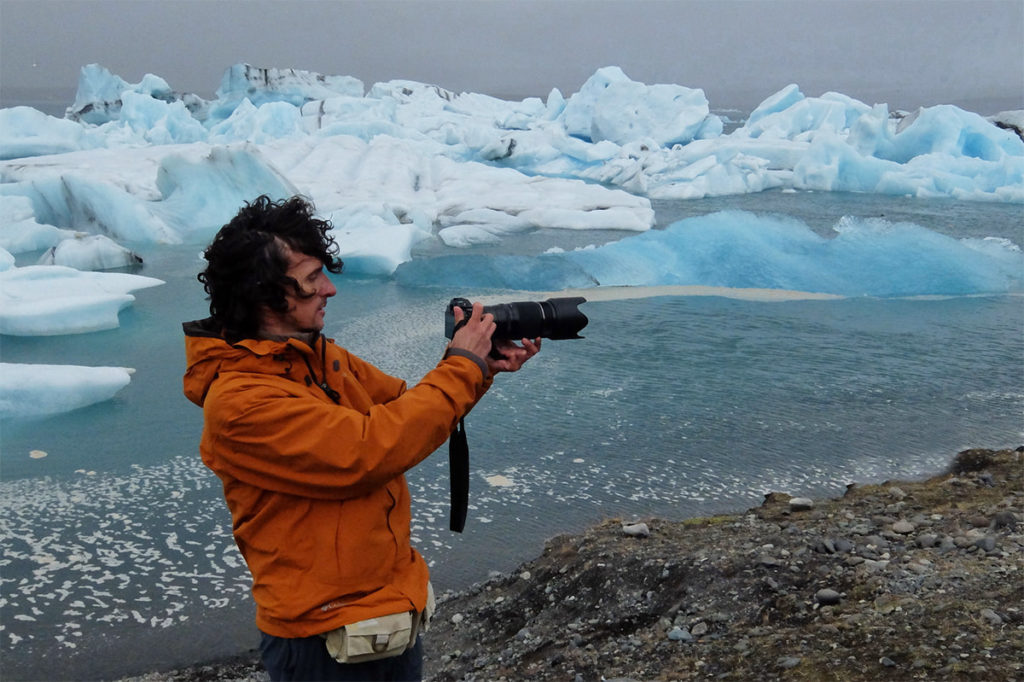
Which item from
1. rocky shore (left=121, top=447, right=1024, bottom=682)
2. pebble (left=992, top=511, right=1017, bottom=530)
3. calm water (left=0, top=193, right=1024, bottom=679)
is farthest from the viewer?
calm water (left=0, top=193, right=1024, bottom=679)

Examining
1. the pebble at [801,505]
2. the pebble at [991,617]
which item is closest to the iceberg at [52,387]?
the pebble at [801,505]

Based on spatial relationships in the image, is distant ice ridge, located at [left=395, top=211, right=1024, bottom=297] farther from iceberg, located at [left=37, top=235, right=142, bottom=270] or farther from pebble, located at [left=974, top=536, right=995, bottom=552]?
pebble, located at [left=974, top=536, right=995, bottom=552]

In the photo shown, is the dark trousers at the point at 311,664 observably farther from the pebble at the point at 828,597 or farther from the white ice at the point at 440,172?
the white ice at the point at 440,172

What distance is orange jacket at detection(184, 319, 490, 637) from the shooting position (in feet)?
4.54

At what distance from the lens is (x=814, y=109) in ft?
74.4

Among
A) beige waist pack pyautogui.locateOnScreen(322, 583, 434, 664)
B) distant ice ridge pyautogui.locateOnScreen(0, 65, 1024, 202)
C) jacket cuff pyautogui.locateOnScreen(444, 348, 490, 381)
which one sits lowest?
beige waist pack pyautogui.locateOnScreen(322, 583, 434, 664)

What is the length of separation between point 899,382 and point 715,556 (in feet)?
11.2

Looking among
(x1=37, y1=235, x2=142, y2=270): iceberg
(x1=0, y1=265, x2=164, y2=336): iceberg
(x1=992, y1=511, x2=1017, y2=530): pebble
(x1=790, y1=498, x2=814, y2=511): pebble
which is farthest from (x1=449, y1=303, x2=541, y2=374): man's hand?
(x1=37, y1=235, x2=142, y2=270): iceberg

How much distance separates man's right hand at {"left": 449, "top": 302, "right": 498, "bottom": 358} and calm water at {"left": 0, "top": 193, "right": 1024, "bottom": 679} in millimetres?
1972

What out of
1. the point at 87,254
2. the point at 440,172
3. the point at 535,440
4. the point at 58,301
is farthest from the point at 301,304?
the point at 440,172

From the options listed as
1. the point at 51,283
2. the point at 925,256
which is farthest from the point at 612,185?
the point at 51,283

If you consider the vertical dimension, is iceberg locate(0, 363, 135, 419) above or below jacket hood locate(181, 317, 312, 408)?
below

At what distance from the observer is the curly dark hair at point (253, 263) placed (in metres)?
1.47

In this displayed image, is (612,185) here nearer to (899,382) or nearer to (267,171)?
(267,171)
